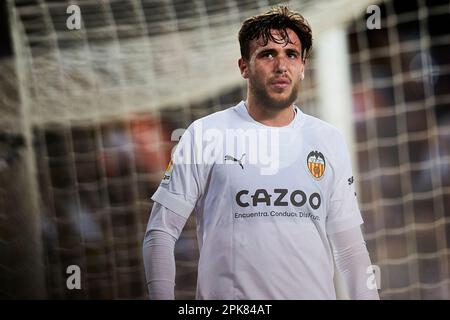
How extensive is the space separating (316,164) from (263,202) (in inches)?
8.3

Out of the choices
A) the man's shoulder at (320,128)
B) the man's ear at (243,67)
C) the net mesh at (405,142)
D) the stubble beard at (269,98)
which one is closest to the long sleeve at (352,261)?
the net mesh at (405,142)

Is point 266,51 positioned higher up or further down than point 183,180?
higher up

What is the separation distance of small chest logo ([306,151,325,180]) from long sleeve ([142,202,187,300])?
1.38 feet

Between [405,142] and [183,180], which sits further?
[405,142]

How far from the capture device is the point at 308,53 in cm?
241

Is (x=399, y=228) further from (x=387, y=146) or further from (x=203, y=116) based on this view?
(x=203, y=116)

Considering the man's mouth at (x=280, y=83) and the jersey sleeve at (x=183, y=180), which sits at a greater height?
the man's mouth at (x=280, y=83)

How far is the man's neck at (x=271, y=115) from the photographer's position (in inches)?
94.0

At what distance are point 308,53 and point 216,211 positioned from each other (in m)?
0.59

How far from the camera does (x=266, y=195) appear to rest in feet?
7.50

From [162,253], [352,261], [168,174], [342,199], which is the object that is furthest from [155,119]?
[352,261]

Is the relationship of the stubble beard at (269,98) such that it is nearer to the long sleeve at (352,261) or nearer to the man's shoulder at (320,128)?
the man's shoulder at (320,128)

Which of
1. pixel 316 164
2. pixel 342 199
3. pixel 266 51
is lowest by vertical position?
pixel 342 199

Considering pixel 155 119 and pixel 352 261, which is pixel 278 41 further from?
pixel 352 261
